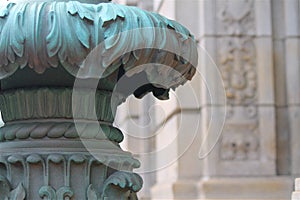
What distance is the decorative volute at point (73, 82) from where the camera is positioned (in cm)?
204

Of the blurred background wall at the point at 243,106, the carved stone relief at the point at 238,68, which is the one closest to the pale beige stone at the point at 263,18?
the blurred background wall at the point at 243,106

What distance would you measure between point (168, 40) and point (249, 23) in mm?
3571

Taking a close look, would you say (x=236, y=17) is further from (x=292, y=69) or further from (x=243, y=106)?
(x=243, y=106)

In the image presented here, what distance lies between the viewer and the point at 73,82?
7.39 ft

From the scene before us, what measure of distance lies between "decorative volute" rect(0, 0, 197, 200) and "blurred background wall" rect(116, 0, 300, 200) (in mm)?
2889

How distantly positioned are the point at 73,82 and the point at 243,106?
11.1ft

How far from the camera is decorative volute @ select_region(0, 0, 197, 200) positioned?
2035 millimetres

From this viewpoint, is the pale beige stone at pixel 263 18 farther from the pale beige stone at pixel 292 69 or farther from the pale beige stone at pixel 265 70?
the pale beige stone at pixel 292 69

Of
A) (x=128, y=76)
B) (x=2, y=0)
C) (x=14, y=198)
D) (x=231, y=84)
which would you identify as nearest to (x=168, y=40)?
(x=128, y=76)

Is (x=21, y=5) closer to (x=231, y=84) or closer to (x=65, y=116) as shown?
(x=65, y=116)

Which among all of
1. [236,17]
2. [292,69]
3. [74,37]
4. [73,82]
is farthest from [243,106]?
[74,37]

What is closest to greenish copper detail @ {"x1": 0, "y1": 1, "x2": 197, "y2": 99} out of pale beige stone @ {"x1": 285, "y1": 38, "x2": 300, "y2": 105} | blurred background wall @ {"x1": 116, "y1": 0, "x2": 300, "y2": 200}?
blurred background wall @ {"x1": 116, "y1": 0, "x2": 300, "y2": 200}

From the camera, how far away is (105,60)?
2062 mm

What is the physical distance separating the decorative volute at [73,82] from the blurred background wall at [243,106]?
2889 mm
